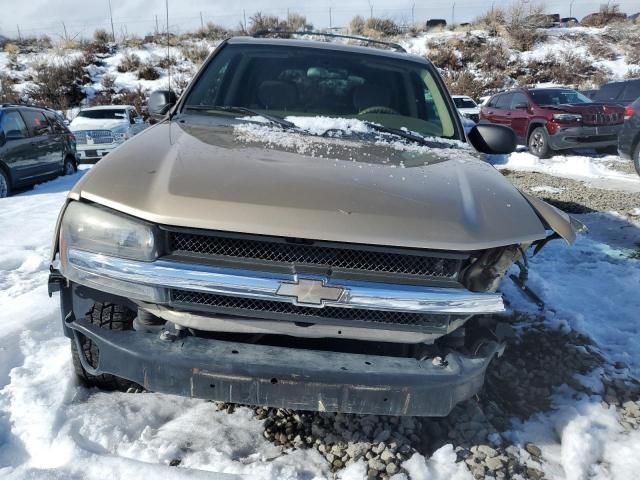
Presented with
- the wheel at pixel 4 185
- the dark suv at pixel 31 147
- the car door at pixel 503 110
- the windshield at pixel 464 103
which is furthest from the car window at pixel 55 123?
the windshield at pixel 464 103

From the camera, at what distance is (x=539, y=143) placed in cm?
1217

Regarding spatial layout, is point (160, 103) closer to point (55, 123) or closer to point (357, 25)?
point (55, 123)

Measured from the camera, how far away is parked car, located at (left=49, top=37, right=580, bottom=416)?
1.91 m

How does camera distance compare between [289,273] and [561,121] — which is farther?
[561,121]

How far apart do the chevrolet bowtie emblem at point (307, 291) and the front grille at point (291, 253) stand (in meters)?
0.09

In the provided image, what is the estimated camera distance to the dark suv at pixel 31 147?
29.5 feet

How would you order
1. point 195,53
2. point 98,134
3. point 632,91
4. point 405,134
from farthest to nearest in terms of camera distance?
point 195,53
point 98,134
point 632,91
point 405,134

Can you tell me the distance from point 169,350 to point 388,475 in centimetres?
103

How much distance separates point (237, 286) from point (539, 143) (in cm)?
1180

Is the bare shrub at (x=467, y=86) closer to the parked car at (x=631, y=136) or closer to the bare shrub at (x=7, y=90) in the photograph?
the parked car at (x=631, y=136)

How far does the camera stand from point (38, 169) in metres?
9.98

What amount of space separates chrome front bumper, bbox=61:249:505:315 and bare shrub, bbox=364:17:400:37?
116 ft

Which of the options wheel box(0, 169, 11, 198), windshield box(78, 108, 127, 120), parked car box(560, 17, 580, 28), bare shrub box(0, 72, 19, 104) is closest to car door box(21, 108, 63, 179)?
wheel box(0, 169, 11, 198)

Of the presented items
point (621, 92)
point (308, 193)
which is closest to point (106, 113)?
point (621, 92)
